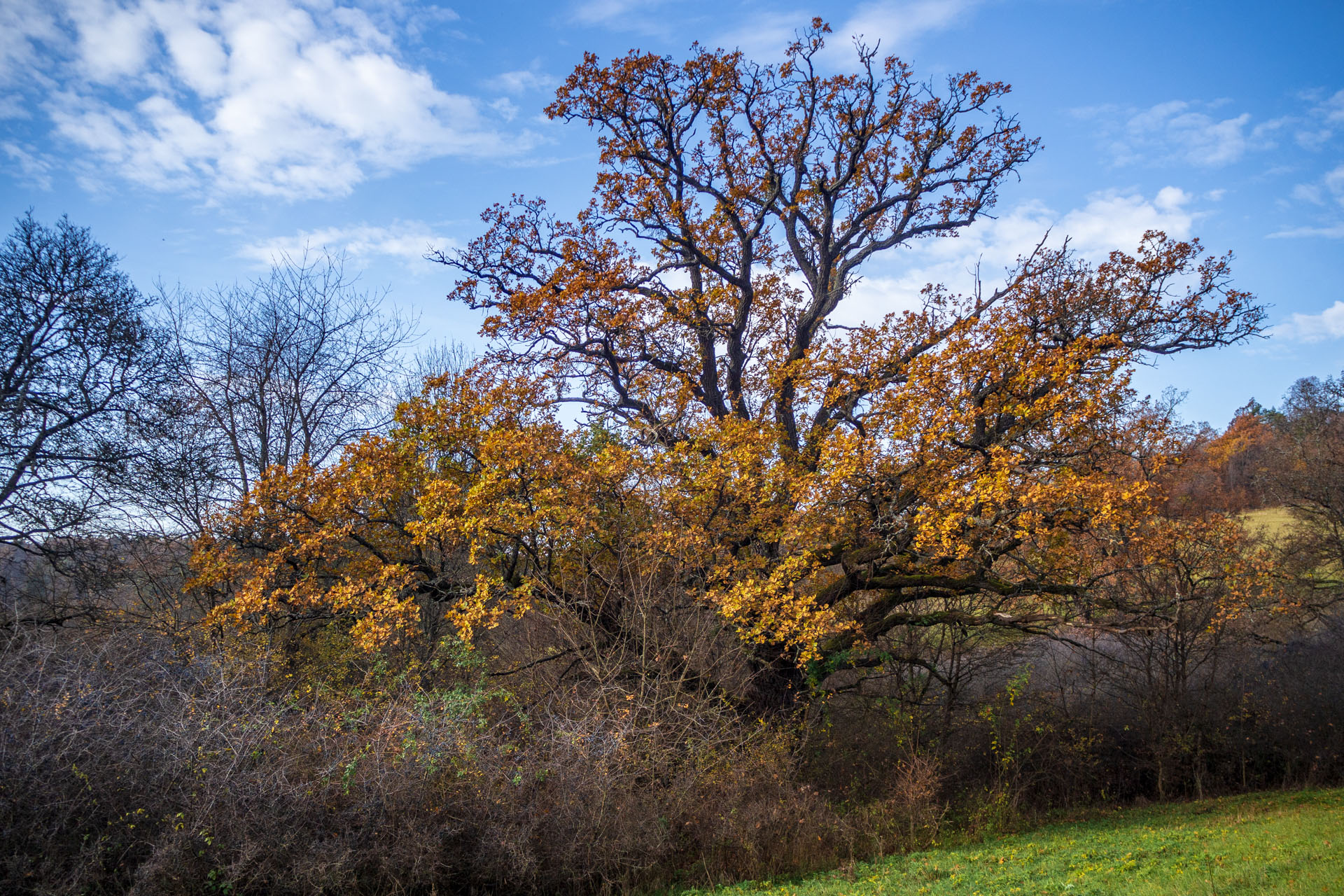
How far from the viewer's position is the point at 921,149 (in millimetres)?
16109

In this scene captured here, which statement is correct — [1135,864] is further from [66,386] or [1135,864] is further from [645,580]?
[66,386]

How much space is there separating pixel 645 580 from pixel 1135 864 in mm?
6861

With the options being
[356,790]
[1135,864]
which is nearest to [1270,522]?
[1135,864]

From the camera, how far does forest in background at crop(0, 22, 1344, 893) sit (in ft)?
25.4

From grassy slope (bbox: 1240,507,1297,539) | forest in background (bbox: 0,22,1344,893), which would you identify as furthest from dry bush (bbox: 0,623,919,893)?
grassy slope (bbox: 1240,507,1297,539)

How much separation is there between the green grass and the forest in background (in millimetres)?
1119

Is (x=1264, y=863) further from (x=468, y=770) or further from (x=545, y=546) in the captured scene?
(x=545, y=546)

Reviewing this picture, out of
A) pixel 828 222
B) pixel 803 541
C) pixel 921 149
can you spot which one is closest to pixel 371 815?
pixel 803 541

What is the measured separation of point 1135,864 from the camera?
8539 millimetres

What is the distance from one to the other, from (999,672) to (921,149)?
11.1 m

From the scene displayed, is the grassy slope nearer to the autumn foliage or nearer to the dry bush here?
the autumn foliage

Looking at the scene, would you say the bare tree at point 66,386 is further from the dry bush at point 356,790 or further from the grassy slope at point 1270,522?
the grassy slope at point 1270,522

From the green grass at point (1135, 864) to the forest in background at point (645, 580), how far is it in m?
1.12

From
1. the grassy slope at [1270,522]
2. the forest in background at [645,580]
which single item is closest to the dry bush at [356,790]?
the forest in background at [645,580]
